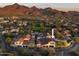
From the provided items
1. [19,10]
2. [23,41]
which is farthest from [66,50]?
[19,10]

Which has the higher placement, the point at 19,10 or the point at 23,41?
the point at 19,10

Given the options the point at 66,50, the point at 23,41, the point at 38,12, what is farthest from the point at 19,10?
the point at 66,50

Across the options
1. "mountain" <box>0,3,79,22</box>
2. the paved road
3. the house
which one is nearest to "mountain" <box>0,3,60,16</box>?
"mountain" <box>0,3,79,22</box>

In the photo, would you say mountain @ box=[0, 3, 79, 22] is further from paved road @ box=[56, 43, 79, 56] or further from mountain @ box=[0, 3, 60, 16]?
paved road @ box=[56, 43, 79, 56]

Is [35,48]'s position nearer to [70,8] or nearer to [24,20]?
[24,20]

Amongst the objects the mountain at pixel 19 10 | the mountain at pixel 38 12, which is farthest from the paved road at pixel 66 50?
the mountain at pixel 19 10

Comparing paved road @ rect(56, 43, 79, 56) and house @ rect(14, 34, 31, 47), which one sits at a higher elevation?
house @ rect(14, 34, 31, 47)

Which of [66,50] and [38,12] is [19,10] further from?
[66,50]

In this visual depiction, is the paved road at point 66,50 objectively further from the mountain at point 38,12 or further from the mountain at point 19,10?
the mountain at point 19,10

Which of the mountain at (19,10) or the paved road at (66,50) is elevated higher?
the mountain at (19,10)

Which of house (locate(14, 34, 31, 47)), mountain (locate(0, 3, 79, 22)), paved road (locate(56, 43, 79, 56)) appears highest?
mountain (locate(0, 3, 79, 22))

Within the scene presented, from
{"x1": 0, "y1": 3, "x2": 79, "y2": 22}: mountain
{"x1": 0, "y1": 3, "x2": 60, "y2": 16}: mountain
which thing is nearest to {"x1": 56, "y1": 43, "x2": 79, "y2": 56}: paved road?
{"x1": 0, "y1": 3, "x2": 79, "y2": 22}: mountain
